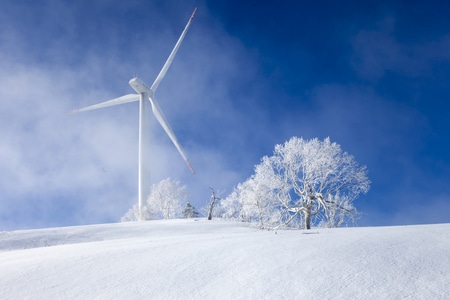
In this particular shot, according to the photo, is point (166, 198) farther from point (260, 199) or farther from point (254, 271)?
point (254, 271)

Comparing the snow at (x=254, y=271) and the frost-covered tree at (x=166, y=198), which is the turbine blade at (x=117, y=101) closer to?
the frost-covered tree at (x=166, y=198)

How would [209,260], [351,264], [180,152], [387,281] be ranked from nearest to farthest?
[387,281] → [351,264] → [209,260] → [180,152]

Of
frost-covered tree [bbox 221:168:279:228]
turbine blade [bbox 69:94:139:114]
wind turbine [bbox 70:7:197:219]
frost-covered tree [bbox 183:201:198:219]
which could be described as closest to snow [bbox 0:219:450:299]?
frost-covered tree [bbox 221:168:279:228]

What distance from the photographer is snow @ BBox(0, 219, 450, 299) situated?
531cm

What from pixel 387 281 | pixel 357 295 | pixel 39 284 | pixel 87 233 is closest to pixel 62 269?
pixel 39 284

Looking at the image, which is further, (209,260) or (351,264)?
(209,260)

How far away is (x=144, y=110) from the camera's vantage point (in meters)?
52.2

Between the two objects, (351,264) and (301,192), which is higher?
(301,192)

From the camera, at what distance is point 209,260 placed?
276 inches

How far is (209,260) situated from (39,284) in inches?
137

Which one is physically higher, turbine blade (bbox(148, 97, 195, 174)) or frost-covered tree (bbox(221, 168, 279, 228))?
turbine blade (bbox(148, 97, 195, 174))

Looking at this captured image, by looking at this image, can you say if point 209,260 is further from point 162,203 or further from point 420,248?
point 162,203

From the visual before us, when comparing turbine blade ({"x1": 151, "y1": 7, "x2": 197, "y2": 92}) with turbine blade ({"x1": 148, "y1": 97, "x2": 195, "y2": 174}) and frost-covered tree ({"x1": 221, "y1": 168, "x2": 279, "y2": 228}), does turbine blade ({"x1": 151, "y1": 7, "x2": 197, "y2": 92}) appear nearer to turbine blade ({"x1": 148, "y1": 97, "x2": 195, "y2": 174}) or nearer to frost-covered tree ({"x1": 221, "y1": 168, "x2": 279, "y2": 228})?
turbine blade ({"x1": 148, "y1": 97, "x2": 195, "y2": 174})

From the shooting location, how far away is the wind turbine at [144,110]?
48094mm
